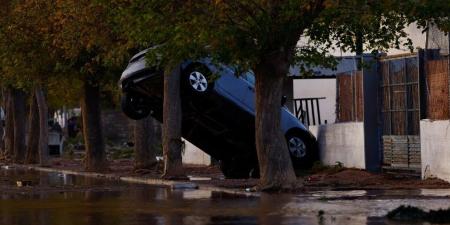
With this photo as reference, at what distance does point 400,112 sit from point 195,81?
485 cm

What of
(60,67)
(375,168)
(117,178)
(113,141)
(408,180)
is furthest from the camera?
(113,141)

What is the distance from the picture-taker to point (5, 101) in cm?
5766

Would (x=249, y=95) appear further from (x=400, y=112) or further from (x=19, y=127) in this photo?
(x=19, y=127)

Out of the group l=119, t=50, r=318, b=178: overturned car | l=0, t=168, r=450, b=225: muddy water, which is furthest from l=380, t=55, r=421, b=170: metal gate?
l=0, t=168, r=450, b=225: muddy water

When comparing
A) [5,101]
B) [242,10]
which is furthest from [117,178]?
[5,101]

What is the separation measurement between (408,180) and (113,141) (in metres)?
57.9

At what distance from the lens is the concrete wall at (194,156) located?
129 ft

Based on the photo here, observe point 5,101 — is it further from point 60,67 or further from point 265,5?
point 265,5

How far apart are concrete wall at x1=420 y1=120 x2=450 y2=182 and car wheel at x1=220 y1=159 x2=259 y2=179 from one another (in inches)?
241

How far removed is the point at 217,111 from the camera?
89.7ft

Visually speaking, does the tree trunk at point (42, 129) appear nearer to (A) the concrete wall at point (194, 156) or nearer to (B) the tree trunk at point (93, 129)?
(A) the concrete wall at point (194, 156)

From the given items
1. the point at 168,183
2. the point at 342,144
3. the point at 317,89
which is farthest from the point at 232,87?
the point at 317,89

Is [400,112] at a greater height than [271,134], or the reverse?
[400,112]

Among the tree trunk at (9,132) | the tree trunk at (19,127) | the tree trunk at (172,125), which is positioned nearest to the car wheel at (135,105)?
the tree trunk at (172,125)
